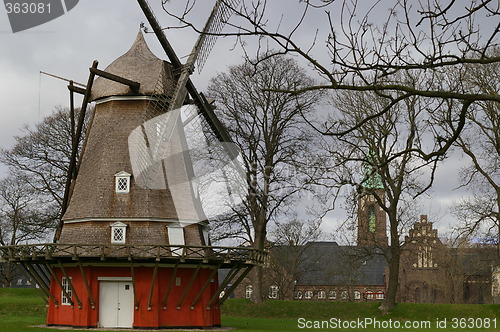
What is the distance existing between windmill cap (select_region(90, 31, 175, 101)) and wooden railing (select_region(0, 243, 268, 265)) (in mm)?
5322

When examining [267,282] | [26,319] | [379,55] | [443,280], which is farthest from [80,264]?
[443,280]

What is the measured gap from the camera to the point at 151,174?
22.6 meters

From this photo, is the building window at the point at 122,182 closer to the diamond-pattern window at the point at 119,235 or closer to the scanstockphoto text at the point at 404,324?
the diamond-pattern window at the point at 119,235

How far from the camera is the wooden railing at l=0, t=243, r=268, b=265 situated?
21062 millimetres

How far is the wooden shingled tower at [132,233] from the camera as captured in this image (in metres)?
21.8

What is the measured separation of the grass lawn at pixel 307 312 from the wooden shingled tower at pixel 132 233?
4714 mm

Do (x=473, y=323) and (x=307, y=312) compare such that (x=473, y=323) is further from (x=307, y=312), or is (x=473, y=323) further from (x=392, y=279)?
(x=307, y=312)

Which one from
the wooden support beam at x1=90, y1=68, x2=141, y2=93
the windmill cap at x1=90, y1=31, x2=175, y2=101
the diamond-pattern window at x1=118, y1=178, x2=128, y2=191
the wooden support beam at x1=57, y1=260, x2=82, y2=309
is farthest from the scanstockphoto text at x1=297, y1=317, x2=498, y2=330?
the wooden support beam at x1=90, y1=68, x2=141, y2=93

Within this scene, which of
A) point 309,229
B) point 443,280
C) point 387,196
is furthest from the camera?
point 443,280

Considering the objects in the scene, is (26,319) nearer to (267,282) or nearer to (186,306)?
(186,306)

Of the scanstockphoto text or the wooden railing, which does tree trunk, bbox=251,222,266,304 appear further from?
the wooden railing

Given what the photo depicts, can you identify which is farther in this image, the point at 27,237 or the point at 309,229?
the point at 309,229

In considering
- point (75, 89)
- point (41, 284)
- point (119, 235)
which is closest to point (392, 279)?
point (119, 235)

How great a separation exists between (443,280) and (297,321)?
3090 centimetres
